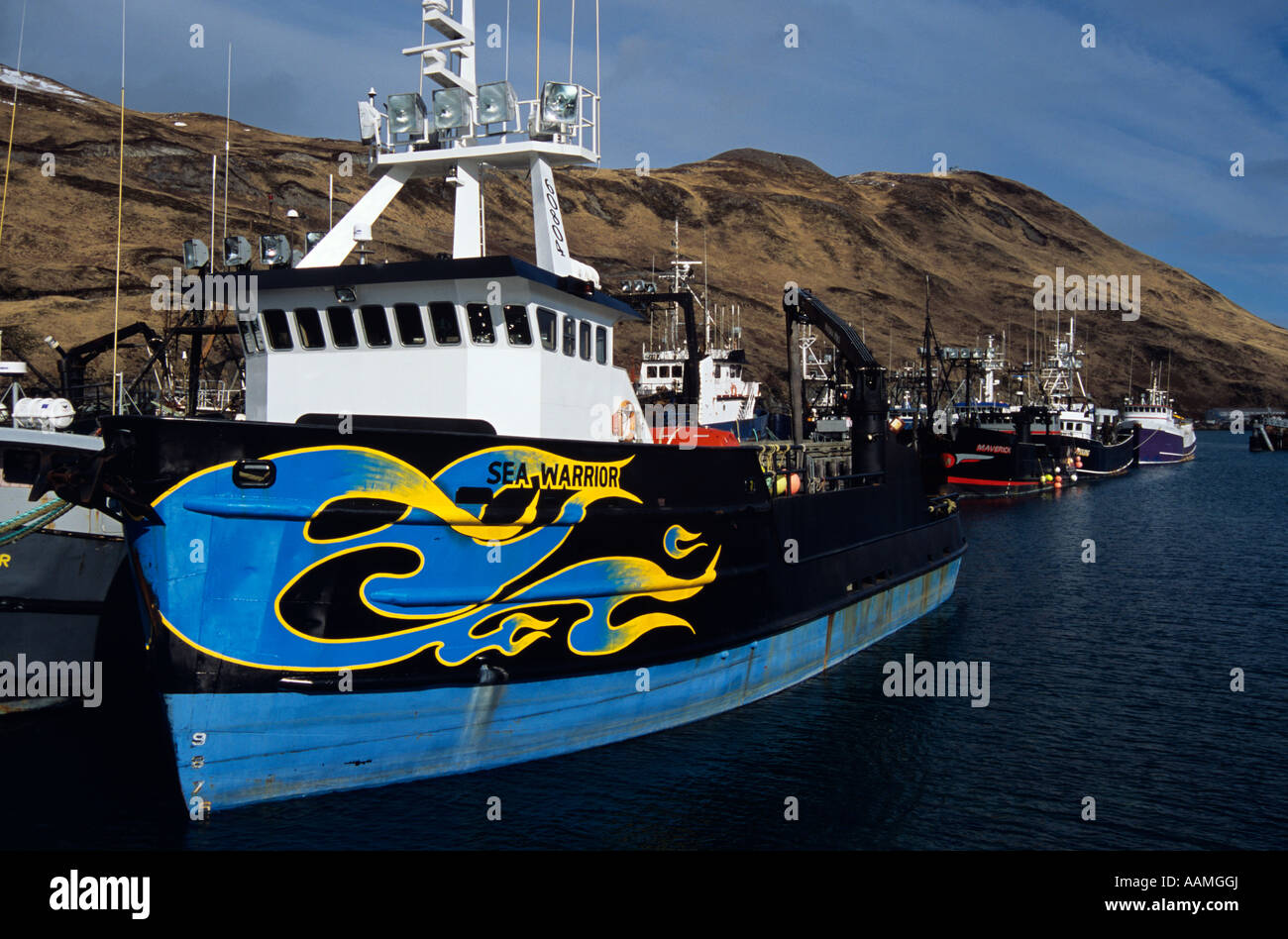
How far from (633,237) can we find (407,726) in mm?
127532

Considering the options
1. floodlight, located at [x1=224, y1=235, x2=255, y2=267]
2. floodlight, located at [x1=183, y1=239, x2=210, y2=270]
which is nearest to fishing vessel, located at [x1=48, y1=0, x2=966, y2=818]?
floodlight, located at [x1=224, y1=235, x2=255, y2=267]

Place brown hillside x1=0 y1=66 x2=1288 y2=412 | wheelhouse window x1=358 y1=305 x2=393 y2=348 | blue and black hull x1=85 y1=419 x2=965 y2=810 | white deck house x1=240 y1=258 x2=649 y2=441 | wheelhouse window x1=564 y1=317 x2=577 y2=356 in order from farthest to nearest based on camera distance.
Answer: brown hillside x1=0 y1=66 x2=1288 y2=412 < wheelhouse window x1=564 y1=317 x2=577 y2=356 < wheelhouse window x1=358 y1=305 x2=393 y2=348 < white deck house x1=240 y1=258 x2=649 y2=441 < blue and black hull x1=85 y1=419 x2=965 y2=810

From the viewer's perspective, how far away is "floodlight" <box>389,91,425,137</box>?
13977mm

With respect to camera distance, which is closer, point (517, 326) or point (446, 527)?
point (446, 527)

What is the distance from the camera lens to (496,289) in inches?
472

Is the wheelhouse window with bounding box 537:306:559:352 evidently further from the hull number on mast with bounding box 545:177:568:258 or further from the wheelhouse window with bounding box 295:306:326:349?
the wheelhouse window with bounding box 295:306:326:349

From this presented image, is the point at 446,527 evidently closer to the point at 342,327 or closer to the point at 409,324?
the point at 409,324

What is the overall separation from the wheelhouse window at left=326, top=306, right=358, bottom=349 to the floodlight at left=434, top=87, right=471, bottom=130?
3.31 metres

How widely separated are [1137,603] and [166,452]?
23801mm

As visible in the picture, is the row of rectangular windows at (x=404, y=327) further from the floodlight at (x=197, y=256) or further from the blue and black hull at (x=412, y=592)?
the floodlight at (x=197, y=256)

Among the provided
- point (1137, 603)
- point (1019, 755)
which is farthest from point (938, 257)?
point (1019, 755)

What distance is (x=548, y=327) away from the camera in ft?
41.2

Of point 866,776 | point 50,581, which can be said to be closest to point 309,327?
point 50,581

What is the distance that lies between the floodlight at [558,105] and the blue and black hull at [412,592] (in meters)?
5.22
